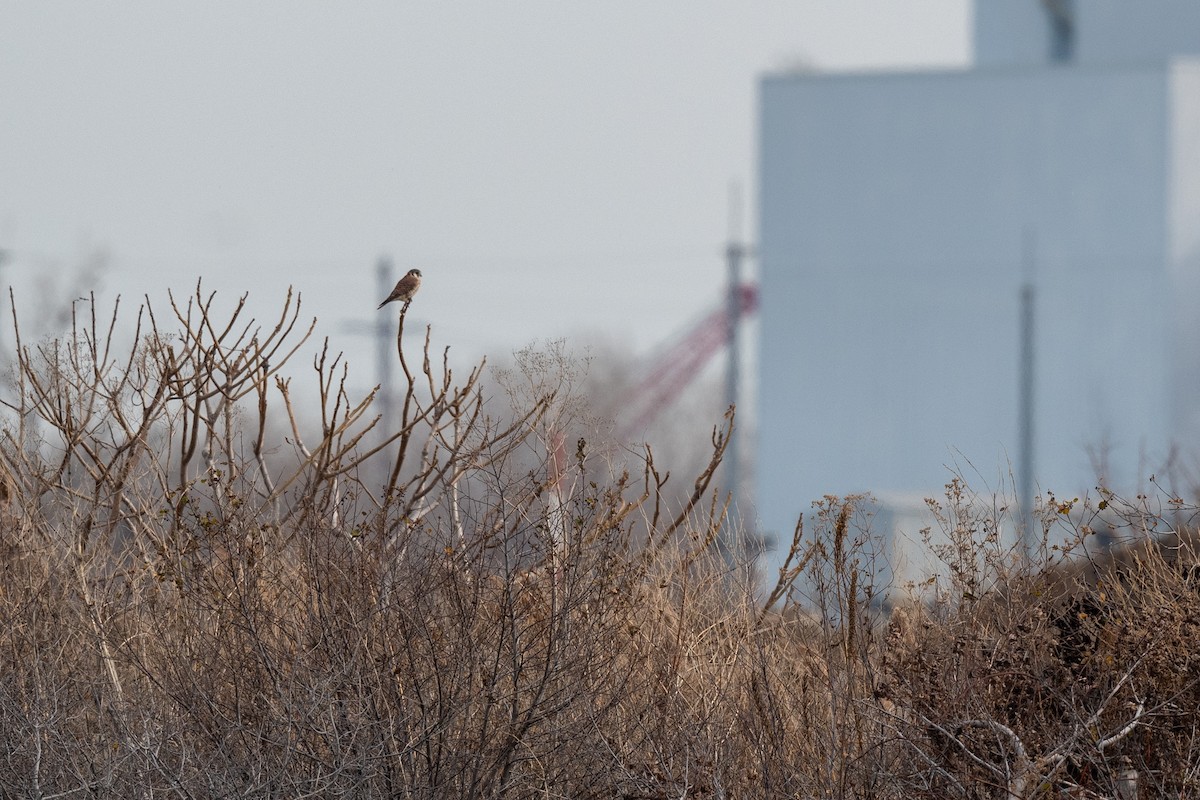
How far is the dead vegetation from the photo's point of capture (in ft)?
25.7

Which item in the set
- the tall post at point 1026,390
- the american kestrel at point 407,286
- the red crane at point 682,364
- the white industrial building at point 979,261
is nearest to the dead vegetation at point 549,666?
the american kestrel at point 407,286

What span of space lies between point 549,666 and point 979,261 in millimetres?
27547

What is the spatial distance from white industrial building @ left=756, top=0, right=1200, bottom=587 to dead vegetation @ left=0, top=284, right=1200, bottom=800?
76.9 ft

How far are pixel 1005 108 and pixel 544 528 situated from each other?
93.6 feet

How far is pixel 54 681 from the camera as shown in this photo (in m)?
8.84

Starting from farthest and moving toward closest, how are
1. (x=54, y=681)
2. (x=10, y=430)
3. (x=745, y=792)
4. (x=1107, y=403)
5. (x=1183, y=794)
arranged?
(x=1107, y=403), (x=10, y=430), (x=54, y=681), (x=745, y=792), (x=1183, y=794)

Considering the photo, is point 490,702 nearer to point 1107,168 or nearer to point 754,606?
point 754,606

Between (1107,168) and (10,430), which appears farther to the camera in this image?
(1107,168)

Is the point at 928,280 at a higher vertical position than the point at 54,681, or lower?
higher

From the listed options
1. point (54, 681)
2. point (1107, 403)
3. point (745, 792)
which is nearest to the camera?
point (745, 792)

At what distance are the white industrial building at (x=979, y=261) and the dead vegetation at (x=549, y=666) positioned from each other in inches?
923

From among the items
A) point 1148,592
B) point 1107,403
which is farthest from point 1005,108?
point 1148,592

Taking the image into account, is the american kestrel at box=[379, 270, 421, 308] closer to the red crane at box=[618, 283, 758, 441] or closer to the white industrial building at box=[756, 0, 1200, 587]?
the white industrial building at box=[756, 0, 1200, 587]

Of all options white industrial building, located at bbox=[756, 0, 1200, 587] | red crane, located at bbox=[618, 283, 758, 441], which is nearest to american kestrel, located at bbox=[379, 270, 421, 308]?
white industrial building, located at bbox=[756, 0, 1200, 587]
